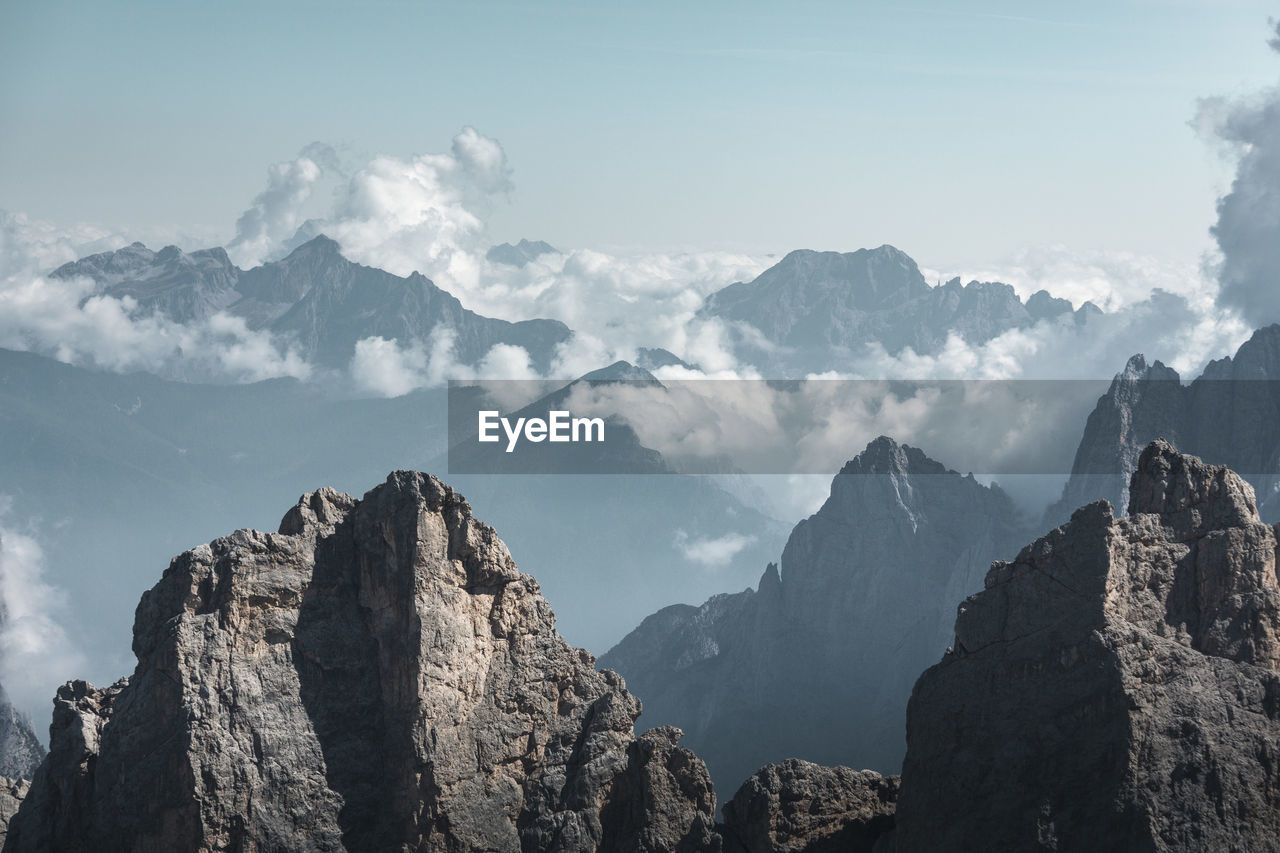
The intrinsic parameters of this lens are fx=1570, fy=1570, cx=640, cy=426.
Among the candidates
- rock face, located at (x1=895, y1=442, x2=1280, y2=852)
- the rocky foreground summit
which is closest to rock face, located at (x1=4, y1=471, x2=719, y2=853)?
the rocky foreground summit

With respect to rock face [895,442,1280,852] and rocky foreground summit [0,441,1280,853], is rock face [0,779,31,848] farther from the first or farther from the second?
rock face [895,442,1280,852]

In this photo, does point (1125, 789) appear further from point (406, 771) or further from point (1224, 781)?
point (406, 771)

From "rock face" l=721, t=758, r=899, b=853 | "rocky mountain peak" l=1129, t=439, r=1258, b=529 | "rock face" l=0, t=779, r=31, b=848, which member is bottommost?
"rock face" l=721, t=758, r=899, b=853

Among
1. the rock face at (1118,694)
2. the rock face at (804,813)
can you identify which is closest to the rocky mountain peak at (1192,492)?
the rock face at (1118,694)

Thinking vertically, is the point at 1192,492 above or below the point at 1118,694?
above

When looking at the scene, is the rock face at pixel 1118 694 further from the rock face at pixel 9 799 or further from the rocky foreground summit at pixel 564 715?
the rock face at pixel 9 799

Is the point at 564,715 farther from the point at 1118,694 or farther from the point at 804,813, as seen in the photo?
the point at 1118,694

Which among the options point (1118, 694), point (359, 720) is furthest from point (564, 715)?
point (1118, 694)
